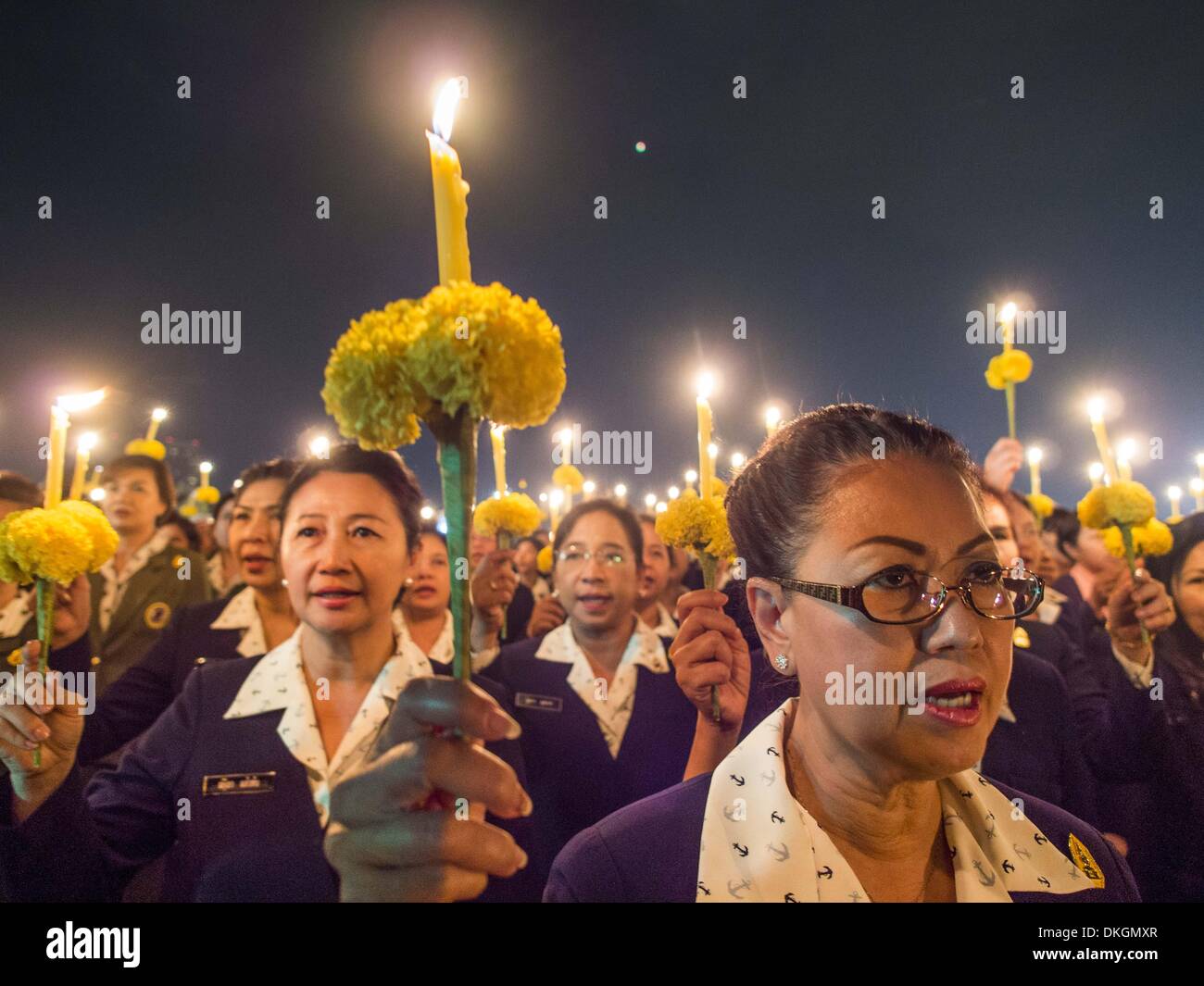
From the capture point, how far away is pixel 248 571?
2.42m

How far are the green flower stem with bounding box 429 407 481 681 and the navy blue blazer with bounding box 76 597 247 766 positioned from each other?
4.31 ft

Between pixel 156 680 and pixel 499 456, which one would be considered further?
pixel 156 680

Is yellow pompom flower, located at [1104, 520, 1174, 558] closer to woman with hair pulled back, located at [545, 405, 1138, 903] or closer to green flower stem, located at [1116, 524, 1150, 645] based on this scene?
green flower stem, located at [1116, 524, 1150, 645]

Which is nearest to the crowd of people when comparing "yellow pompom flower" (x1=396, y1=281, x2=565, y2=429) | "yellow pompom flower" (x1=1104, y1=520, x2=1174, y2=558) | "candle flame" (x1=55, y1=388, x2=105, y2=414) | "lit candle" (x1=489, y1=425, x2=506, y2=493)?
"yellow pompom flower" (x1=1104, y1=520, x2=1174, y2=558)

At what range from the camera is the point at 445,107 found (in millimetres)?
1000

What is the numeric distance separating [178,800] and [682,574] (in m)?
3.11

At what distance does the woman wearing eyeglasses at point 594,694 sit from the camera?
1.97m

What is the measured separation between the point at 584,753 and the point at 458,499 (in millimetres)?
1466

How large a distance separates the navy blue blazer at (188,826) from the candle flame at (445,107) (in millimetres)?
1245

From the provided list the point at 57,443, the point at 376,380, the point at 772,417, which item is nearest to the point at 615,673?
the point at 772,417

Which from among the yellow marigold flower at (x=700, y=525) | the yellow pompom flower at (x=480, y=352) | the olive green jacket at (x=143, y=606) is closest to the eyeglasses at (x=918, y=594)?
the yellow marigold flower at (x=700, y=525)

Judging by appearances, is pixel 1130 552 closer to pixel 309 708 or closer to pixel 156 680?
pixel 309 708
